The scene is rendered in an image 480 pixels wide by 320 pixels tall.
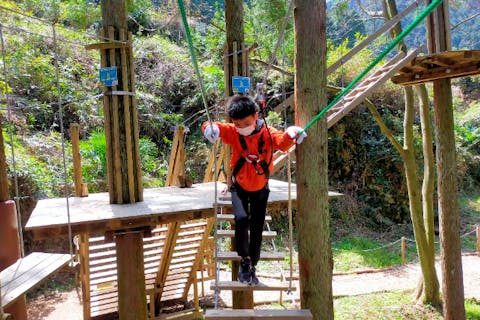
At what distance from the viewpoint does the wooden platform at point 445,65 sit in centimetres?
436

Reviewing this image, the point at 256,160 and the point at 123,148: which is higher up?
the point at 123,148

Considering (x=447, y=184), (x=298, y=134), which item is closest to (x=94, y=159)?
(x=447, y=184)

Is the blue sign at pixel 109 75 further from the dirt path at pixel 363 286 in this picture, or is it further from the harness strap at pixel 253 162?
the dirt path at pixel 363 286

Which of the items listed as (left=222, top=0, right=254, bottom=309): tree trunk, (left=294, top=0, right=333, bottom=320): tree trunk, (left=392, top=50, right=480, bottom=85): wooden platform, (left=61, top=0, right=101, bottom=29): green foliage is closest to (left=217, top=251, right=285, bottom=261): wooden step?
(left=294, top=0, right=333, bottom=320): tree trunk

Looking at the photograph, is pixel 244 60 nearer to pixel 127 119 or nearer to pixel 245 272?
pixel 127 119

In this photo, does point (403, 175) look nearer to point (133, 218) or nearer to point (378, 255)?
point (378, 255)

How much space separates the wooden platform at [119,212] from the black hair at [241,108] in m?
1.22

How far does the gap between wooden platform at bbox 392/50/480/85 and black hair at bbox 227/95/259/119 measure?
2740 mm

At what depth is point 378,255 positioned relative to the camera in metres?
9.35

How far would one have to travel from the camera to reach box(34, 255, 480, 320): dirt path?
6.57 metres

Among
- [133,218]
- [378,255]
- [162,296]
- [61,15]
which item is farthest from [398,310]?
[61,15]

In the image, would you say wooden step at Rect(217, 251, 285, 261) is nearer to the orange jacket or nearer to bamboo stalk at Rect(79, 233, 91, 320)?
the orange jacket

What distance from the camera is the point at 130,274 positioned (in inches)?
152

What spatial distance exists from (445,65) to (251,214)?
3036 mm
